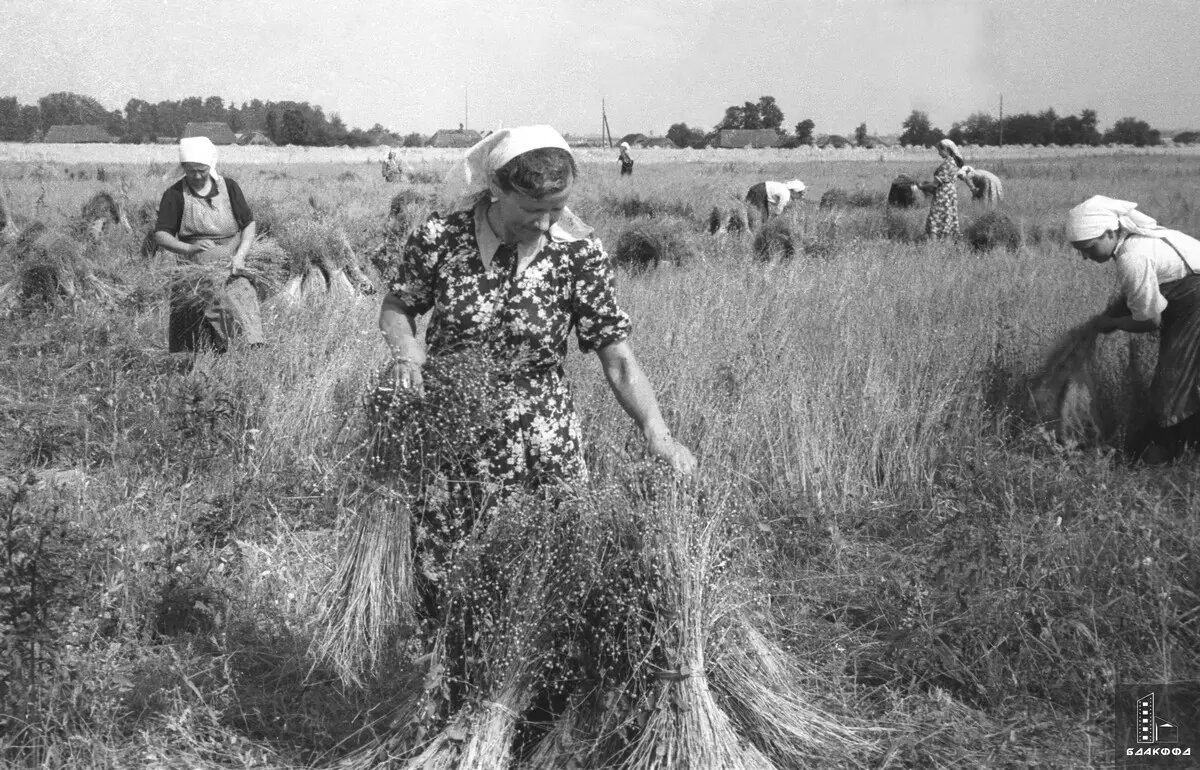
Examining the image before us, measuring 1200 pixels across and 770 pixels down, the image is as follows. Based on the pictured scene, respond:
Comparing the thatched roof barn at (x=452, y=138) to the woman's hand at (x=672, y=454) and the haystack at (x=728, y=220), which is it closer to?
the haystack at (x=728, y=220)

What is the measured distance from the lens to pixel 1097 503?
418 cm

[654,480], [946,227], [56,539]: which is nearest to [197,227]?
[56,539]

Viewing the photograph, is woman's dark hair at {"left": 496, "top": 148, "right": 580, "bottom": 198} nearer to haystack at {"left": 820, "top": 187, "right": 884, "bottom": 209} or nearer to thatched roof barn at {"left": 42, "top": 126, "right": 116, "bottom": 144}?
haystack at {"left": 820, "top": 187, "right": 884, "bottom": 209}

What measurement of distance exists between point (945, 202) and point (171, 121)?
65.3m

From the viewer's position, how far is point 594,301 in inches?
112

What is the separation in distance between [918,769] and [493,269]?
72.5 inches

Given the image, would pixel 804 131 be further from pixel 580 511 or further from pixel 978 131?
pixel 580 511

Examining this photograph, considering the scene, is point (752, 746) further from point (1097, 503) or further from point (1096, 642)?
point (1097, 503)

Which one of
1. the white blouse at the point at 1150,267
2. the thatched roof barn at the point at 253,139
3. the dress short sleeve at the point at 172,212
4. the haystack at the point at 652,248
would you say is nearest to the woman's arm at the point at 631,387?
the white blouse at the point at 1150,267

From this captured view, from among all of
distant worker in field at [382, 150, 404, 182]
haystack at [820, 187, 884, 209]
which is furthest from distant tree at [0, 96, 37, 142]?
haystack at [820, 187, 884, 209]

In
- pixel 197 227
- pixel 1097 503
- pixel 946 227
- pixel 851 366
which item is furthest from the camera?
pixel 946 227

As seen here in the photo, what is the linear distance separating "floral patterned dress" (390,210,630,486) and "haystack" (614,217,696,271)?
7.93 meters

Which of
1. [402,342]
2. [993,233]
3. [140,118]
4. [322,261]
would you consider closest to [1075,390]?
[402,342]

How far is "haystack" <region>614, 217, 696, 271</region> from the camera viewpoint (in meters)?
10.9
